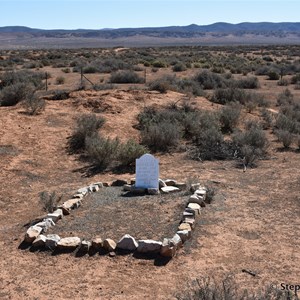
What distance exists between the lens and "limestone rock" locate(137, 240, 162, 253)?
23.5 feet

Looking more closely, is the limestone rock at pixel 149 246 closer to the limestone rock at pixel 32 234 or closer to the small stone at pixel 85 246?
the small stone at pixel 85 246

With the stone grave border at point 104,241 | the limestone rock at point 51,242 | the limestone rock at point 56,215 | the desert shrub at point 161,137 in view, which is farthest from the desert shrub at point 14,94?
the limestone rock at point 51,242

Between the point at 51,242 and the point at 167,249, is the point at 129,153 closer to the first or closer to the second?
the point at 51,242

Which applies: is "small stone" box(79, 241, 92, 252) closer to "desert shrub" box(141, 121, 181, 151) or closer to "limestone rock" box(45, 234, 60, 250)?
"limestone rock" box(45, 234, 60, 250)

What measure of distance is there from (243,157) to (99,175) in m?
3.80

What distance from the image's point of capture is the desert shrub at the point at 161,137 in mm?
14055

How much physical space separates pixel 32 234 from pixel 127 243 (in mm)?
1529

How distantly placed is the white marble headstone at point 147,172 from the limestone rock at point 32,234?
102 inches

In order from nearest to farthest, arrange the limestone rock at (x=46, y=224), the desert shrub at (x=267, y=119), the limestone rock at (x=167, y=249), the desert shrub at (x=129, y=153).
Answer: the limestone rock at (x=167, y=249), the limestone rock at (x=46, y=224), the desert shrub at (x=129, y=153), the desert shrub at (x=267, y=119)

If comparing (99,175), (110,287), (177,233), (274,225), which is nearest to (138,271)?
(110,287)

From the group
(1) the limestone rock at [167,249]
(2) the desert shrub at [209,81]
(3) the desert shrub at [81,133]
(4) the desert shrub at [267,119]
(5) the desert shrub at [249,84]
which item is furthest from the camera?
(5) the desert shrub at [249,84]

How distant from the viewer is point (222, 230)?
8055 mm

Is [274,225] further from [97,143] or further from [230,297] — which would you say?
[97,143]

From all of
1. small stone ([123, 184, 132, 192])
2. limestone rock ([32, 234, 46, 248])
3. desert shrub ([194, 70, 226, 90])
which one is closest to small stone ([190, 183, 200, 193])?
small stone ([123, 184, 132, 192])
